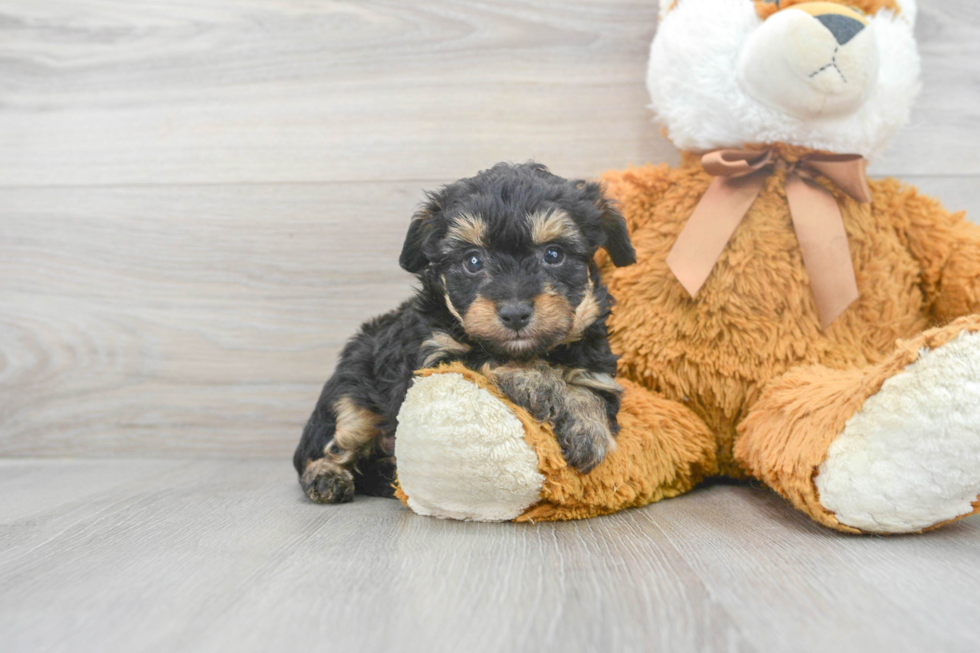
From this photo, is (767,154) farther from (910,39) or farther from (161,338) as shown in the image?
(161,338)

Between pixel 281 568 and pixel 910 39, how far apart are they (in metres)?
1.87

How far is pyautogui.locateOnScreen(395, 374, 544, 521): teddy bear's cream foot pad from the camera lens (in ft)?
4.17

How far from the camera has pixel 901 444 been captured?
1186 mm

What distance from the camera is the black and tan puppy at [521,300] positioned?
4.29ft

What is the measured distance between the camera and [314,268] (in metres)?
2.15

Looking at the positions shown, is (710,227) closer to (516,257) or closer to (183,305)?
(516,257)

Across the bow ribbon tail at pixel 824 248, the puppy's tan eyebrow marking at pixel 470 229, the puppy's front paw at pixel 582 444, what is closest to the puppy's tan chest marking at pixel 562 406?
the puppy's front paw at pixel 582 444

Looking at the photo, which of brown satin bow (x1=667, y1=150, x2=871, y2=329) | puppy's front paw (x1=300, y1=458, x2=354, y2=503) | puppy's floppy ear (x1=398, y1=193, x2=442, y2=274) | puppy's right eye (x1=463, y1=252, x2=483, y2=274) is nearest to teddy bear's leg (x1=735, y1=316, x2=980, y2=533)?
brown satin bow (x1=667, y1=150, x2=871, y2=329)

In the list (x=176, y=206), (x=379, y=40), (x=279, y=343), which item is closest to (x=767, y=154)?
(x=379, y=40)

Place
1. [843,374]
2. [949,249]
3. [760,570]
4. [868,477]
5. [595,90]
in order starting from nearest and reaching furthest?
[760,570] → [868,477] → [843,374] → [949,249] → [595,90]

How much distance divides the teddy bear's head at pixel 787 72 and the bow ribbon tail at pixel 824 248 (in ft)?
0.45

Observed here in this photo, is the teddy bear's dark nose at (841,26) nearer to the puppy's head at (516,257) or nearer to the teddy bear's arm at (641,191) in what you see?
the teddy bear's arm at (641,191)

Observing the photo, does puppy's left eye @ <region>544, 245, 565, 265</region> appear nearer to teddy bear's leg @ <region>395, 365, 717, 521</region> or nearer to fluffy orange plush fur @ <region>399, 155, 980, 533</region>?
teddy bear's leg @ <region>395, 365, 717, 521</region>

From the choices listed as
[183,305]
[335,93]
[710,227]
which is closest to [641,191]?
[710,227]
